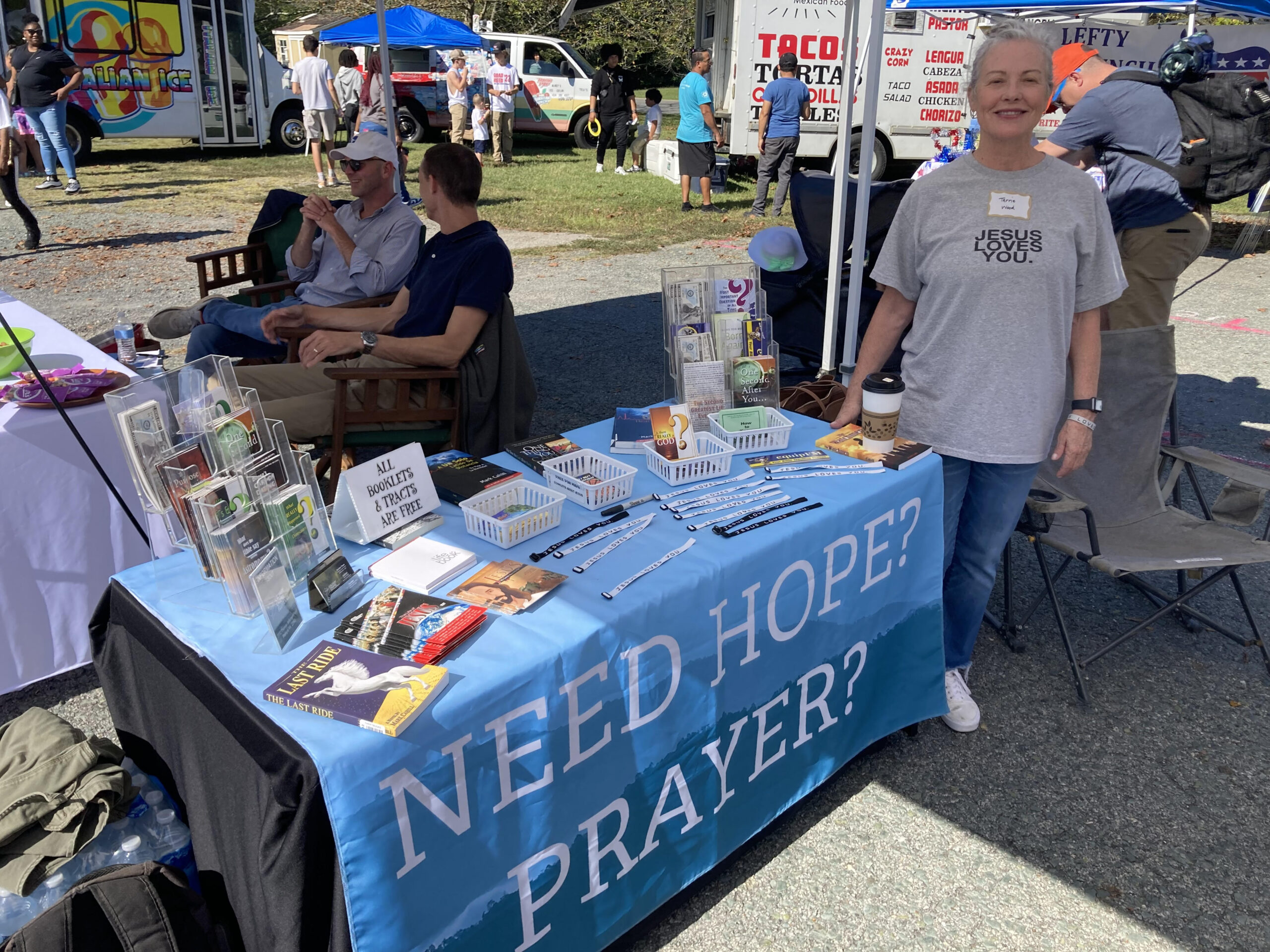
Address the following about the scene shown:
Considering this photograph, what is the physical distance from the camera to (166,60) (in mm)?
12711

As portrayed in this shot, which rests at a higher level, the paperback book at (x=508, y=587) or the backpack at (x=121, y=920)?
the paperback book at (x=508, y=587)

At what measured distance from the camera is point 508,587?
68.8 inches

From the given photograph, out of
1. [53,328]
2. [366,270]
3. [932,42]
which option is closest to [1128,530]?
[366,270]

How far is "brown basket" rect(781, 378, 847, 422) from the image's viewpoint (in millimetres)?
2926

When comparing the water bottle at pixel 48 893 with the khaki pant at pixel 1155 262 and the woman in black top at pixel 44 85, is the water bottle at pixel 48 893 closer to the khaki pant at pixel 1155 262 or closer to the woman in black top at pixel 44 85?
the khaki pant at pixel 1155 262

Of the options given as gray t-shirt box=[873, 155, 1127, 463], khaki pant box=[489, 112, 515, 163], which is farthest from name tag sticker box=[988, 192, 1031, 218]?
khaki pant box=[489, 112, 515, 163]

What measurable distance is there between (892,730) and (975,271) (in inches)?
46.0

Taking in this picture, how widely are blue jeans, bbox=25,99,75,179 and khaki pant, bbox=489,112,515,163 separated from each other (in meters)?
5.76

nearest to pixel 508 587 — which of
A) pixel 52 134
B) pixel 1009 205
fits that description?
pixel 1009 205

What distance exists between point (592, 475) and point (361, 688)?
0.90 m

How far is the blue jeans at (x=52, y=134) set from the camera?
10117 mm

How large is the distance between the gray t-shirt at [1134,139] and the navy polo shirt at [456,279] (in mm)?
2643

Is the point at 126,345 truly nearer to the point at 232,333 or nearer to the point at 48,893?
the point at 232,333

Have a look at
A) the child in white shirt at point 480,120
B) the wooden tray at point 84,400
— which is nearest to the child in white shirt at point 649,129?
the child in white shirt at point 480,120
